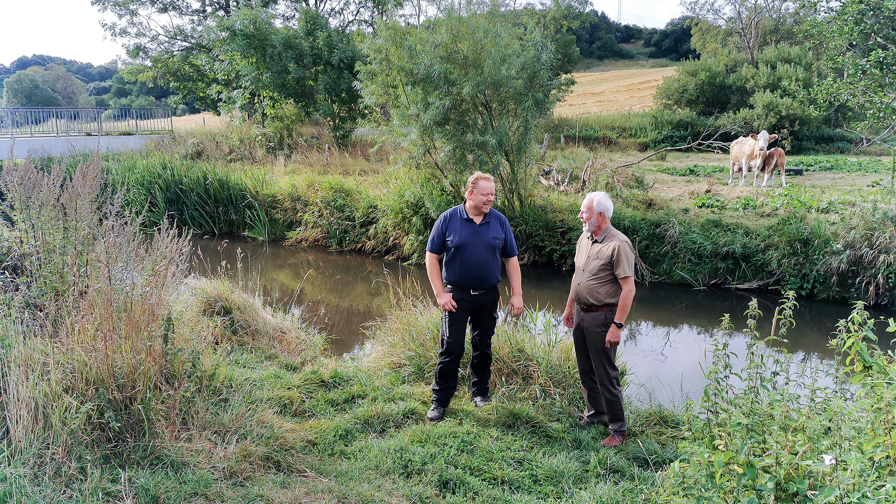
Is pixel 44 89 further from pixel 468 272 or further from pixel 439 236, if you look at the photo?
pixel 468 272

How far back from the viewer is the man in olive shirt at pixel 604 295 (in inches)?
168

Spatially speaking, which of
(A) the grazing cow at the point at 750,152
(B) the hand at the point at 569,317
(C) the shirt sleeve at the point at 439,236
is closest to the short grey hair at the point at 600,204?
(B) the hand at the point at 569,317

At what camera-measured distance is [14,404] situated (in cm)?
348

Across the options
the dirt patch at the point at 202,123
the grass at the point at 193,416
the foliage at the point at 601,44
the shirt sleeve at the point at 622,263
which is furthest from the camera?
the foliage at the point at 601,44

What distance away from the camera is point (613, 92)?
37.2m

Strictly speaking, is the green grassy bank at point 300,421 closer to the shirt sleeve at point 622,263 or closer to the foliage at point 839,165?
the shirt sleeve at point 622,263

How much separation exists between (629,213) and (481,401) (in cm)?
730

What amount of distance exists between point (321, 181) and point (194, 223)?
12.0ft

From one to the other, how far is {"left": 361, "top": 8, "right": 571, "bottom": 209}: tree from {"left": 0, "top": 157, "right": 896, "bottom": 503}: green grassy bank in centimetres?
655

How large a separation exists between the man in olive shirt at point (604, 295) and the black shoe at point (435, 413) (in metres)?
1.23

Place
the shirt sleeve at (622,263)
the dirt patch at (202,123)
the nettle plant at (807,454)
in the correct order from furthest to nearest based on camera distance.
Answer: the dirt patch at (202,123), the shirt sleeve at (622,263), the nettle plant at (807,454)

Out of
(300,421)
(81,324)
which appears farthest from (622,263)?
(81,324)

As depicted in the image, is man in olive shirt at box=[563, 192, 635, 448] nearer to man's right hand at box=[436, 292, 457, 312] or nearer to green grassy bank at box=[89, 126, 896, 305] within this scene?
man's right hand at box=[436, 292, 457, 312]

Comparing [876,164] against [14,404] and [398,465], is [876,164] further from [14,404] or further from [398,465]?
[14,404]
